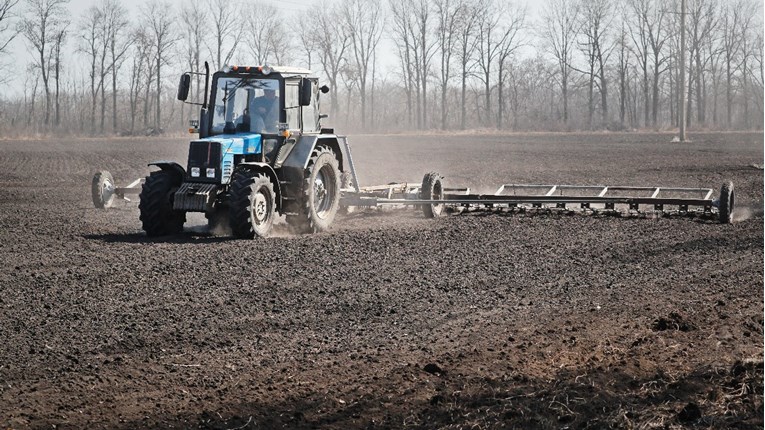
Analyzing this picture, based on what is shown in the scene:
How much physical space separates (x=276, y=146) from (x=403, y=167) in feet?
55.1

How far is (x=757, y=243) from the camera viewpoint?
43.4 feet

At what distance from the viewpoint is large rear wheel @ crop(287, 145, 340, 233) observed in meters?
14.3

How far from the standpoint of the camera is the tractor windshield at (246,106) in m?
14.3

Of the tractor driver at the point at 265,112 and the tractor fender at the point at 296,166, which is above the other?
the tractor driver at the point at 265,112

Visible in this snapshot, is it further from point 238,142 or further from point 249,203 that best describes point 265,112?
point 249,203

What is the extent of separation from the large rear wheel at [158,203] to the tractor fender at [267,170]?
3.19ft

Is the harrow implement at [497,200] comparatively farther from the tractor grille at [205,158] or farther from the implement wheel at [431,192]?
the tractor grille at [205,158]

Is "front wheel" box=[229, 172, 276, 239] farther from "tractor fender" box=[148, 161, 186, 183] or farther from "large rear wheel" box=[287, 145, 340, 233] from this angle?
"tractor fender" box=[148, 161, 186, 183]

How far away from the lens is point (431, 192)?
16297 millimetres

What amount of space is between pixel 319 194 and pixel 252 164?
1984 mm

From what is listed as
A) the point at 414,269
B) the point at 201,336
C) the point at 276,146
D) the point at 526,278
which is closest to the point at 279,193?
the point at 276,146

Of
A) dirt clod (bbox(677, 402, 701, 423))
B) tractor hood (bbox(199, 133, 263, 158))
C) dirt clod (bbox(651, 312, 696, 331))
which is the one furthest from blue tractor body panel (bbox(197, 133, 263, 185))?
dirt clod (bbox(677, 402, 701, 423))

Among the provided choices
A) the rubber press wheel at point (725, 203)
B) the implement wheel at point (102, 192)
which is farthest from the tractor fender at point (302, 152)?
the rubber press wheel at point (725, 203)

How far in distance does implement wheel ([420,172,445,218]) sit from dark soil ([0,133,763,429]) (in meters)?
0.28
